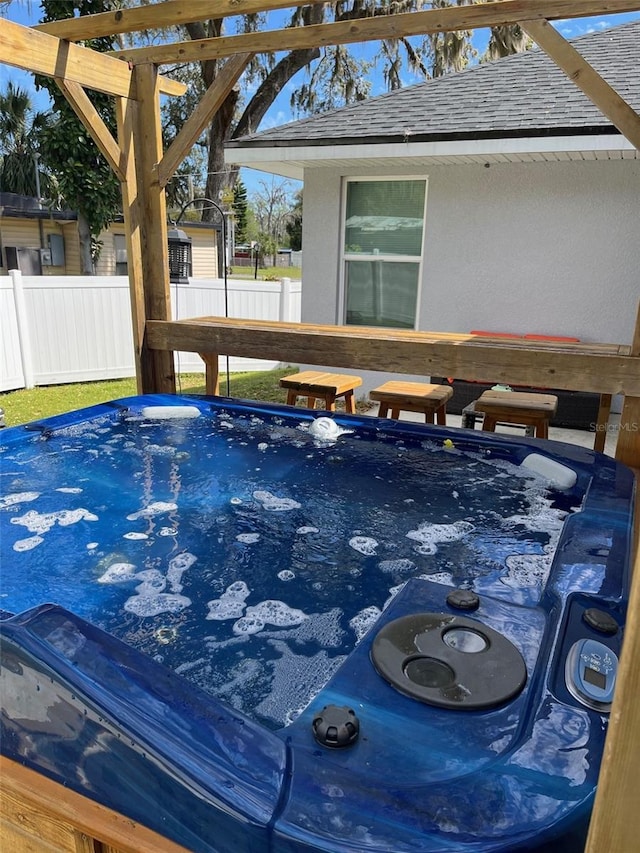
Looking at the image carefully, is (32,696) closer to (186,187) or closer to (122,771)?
(122,771)

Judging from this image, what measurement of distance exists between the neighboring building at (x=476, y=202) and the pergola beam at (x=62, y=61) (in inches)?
91.5

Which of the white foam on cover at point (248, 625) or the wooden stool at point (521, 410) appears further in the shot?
the wooden stool at point (521, 410)

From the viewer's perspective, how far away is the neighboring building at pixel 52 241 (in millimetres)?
14133

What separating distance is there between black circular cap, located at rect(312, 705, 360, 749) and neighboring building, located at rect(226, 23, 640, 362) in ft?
17.2

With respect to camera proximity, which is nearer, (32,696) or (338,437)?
(32,696)

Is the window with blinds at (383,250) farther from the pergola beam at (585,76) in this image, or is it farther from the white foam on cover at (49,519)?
the white foam on cover at (49,519)

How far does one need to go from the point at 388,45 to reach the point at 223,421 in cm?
1438

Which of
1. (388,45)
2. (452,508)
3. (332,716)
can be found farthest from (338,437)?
(388,45)

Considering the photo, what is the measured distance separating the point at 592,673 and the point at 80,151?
1070cm

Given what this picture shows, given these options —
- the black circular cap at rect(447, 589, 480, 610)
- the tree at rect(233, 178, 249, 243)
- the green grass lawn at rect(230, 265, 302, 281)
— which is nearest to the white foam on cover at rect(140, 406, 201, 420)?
the black circular cap at rect(447, 589, 480, 610)

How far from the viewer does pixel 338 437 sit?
161 inches

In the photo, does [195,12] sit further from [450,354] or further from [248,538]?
[248,538]

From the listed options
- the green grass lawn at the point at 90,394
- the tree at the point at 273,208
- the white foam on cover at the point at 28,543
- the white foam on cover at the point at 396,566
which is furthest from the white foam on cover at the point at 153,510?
the tree at the point at 273,208

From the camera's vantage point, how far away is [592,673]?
1.49 meters
